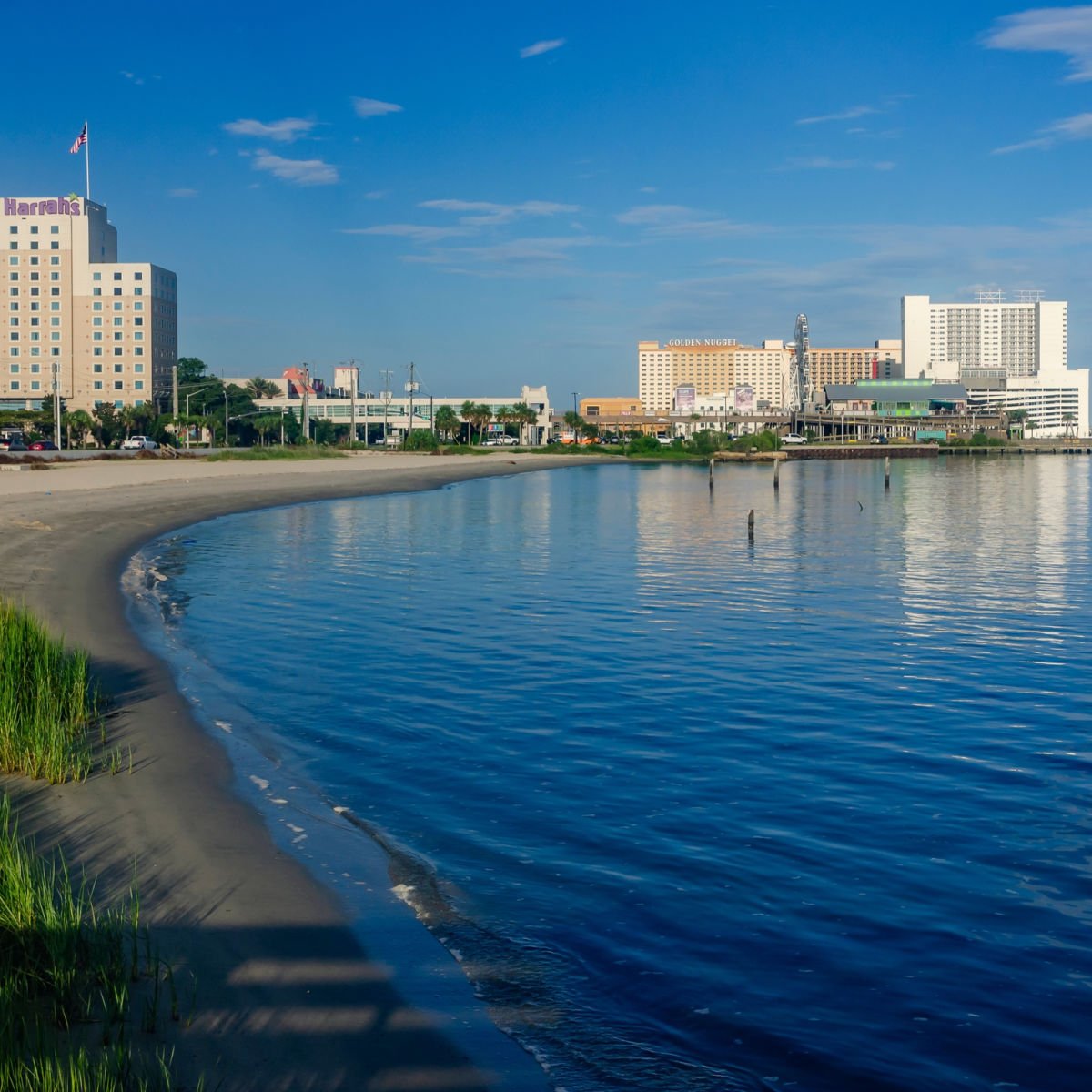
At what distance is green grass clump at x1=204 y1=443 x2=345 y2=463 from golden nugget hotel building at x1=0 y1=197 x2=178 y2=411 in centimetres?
6445

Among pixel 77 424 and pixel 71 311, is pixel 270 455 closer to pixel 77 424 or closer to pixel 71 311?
pixel 77 424

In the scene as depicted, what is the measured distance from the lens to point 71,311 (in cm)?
19150

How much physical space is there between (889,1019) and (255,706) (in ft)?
40.7

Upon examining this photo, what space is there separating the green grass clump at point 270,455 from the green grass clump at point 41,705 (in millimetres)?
90411

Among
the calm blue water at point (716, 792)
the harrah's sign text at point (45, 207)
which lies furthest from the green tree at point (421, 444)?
the calm blue water at point (716, 792)

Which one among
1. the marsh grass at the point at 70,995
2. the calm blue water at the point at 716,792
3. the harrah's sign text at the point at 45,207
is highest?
the harrah's sign text at the point at 45,207

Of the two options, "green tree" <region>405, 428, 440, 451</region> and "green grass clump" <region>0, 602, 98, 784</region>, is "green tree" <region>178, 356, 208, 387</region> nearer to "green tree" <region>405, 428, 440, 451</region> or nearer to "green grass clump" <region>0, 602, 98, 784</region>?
"green tree" <region>405, 428, 440, 451</region>

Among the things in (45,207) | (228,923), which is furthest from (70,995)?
(45,207)

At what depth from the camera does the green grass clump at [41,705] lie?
1303cm

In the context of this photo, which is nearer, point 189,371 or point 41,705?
point 41,705

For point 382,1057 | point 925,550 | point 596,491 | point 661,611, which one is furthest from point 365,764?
point 596,491

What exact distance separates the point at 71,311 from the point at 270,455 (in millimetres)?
90521

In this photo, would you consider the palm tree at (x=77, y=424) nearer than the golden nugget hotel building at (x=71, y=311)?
Yes

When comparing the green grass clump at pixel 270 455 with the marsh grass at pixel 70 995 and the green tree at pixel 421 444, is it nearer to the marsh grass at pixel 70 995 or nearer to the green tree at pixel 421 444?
the green tree at pixel 421 444
